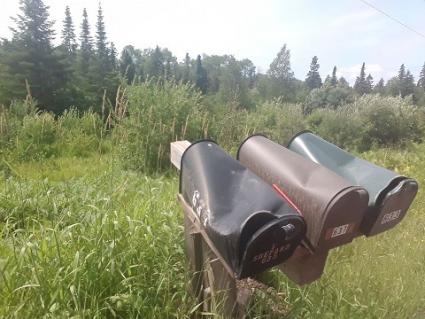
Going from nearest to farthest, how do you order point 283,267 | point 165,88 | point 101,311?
1. point 283,267
2. point 101,311
3. point 165,88

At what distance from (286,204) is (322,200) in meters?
0.13

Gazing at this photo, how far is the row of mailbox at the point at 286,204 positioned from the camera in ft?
3.68

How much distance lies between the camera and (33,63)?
3334cm

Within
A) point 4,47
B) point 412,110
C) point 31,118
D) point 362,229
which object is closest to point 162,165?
point 31,118

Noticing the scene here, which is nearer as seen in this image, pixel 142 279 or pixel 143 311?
pixel 143 311

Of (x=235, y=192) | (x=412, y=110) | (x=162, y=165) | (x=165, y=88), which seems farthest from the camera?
(x=412, y=110)

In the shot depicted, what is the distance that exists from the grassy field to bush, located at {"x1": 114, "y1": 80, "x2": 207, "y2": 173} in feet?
5.68

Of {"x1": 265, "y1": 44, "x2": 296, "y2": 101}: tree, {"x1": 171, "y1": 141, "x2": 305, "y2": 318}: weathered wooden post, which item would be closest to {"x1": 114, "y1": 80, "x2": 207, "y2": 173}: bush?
{"x1": 171, "y1": 141, "x2": 305, "y2": 318}: weathered wooden post

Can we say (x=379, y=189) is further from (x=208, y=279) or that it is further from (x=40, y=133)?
(x=40, y=133)

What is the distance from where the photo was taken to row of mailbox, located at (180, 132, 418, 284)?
44.2 inches

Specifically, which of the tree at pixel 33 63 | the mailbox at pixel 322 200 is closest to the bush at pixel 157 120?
the mailbox at pixel 322 200

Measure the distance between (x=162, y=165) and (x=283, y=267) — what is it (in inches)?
143

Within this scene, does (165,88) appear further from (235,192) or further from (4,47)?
(4,47)

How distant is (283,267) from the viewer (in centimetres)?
148
